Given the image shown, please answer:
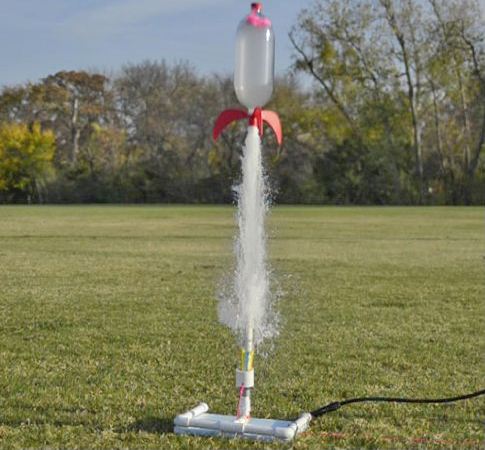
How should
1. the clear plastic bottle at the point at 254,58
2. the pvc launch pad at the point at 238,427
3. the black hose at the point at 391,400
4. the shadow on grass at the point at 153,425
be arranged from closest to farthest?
1. the clear plastic bottle at the point at 254,58
2. the pvc launch pad at the point at 238,427
3. the shadow on grass at the point at 153,425
4. the black hose at the point at 391,400

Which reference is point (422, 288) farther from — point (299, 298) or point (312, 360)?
point (312, 360)

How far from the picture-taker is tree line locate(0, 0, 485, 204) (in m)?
40.6

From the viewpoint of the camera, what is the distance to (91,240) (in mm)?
16422

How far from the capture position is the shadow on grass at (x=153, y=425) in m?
3.51

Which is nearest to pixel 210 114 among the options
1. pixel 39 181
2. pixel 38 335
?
pixel 39 181

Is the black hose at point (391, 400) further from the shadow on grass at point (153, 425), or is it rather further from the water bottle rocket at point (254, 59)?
the water bottle rocket at point (254, 59)

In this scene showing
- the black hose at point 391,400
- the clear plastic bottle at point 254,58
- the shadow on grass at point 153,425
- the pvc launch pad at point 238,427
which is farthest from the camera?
the black hose at point 391,400

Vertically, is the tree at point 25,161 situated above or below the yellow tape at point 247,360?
above

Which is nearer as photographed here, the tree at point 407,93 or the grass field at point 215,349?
the grass field at point 215,349

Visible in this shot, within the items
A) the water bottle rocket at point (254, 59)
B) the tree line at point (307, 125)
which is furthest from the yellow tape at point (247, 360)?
the tree line at point (307, 125)

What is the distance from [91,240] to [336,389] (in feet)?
41.2

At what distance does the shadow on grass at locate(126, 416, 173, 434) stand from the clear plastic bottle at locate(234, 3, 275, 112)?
4.69 ft

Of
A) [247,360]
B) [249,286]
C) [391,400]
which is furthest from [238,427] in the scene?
[391,400]

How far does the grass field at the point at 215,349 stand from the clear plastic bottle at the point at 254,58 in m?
1.40
